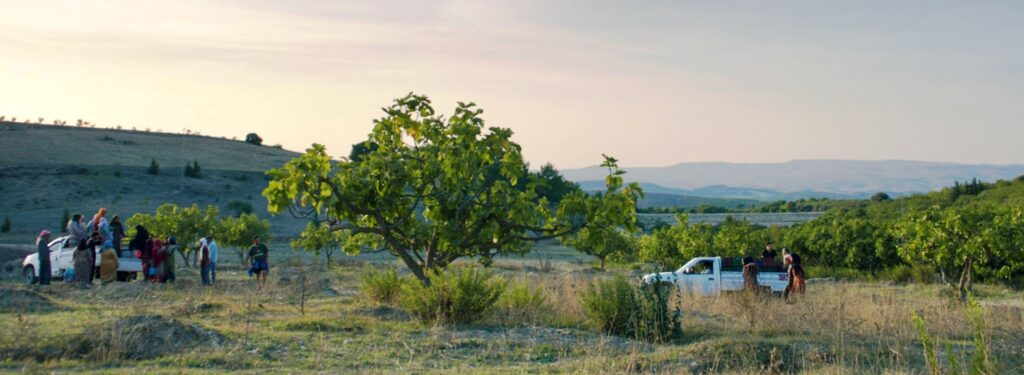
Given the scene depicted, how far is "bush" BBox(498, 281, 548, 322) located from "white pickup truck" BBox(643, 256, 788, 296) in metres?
10.4

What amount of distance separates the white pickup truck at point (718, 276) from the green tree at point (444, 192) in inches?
430

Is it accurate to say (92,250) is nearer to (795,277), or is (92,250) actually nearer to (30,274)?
(30,274)

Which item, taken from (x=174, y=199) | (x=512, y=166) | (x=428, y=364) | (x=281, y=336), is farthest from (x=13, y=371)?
(x=174, y=199)

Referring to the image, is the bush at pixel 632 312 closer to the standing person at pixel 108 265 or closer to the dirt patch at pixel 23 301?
the dirt patch at pixel 23 301

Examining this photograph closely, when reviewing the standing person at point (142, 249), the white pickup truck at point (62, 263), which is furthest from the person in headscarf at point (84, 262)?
the standing person at point (142, 249)

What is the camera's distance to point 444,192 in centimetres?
1490

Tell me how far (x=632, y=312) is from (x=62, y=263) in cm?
1829

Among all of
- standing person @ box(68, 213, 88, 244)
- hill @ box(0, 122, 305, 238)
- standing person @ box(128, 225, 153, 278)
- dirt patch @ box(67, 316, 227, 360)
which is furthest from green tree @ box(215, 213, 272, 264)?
dirt patch @ box(67, 316, 227, 360)

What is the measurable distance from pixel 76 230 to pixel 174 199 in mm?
45629

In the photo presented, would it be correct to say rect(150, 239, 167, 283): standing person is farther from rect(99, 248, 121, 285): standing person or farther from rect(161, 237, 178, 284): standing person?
rect(99, 248, 121, 285): standing person

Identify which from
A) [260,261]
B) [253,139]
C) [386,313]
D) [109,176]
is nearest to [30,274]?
[260,261]

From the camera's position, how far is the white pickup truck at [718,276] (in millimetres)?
25031

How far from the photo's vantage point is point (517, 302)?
1487 centimetres

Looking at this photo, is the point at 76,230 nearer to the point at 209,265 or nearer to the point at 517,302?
the point at 209,265
